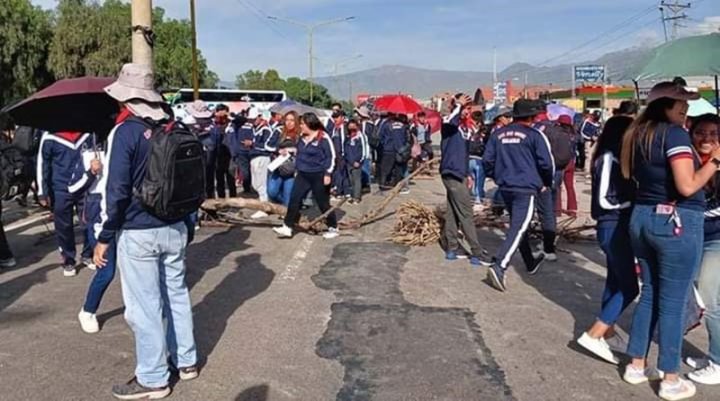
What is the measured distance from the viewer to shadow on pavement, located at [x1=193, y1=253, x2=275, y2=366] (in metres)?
5.66

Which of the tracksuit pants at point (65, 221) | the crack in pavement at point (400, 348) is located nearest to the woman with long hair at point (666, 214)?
the crack in pavement at point (400, 348)

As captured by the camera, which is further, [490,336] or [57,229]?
[57,229]

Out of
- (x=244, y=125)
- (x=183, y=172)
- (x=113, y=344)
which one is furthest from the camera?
(x=244, y=125)

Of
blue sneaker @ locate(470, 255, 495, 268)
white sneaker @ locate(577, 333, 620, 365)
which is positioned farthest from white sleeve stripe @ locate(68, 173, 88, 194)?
white sneaker @ locate(577, 333, 620, 365)

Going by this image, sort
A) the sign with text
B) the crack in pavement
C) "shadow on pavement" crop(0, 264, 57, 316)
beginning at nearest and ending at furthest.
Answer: the crack in pavement → "shadow on pavement" crop(0, 264, 57, 316) → the sign with text

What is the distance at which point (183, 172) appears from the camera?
430cm

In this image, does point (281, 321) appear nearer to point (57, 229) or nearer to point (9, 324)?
point (9, 324)

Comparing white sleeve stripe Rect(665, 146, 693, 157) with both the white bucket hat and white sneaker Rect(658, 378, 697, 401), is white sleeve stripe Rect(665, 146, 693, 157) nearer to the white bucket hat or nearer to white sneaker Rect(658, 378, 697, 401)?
white sneaker Rect(658, 378, 697, 401)

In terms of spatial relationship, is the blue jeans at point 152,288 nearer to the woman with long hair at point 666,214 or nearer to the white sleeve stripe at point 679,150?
the woman with long hair at point 666,214

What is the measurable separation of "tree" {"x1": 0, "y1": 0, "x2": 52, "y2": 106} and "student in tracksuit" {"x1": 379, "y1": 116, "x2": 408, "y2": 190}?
3176 cm

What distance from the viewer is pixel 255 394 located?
454 cm

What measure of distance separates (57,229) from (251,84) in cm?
9297

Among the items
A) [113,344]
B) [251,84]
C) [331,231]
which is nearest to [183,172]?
[113,344]

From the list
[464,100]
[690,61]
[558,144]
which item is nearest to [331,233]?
[464,100]
